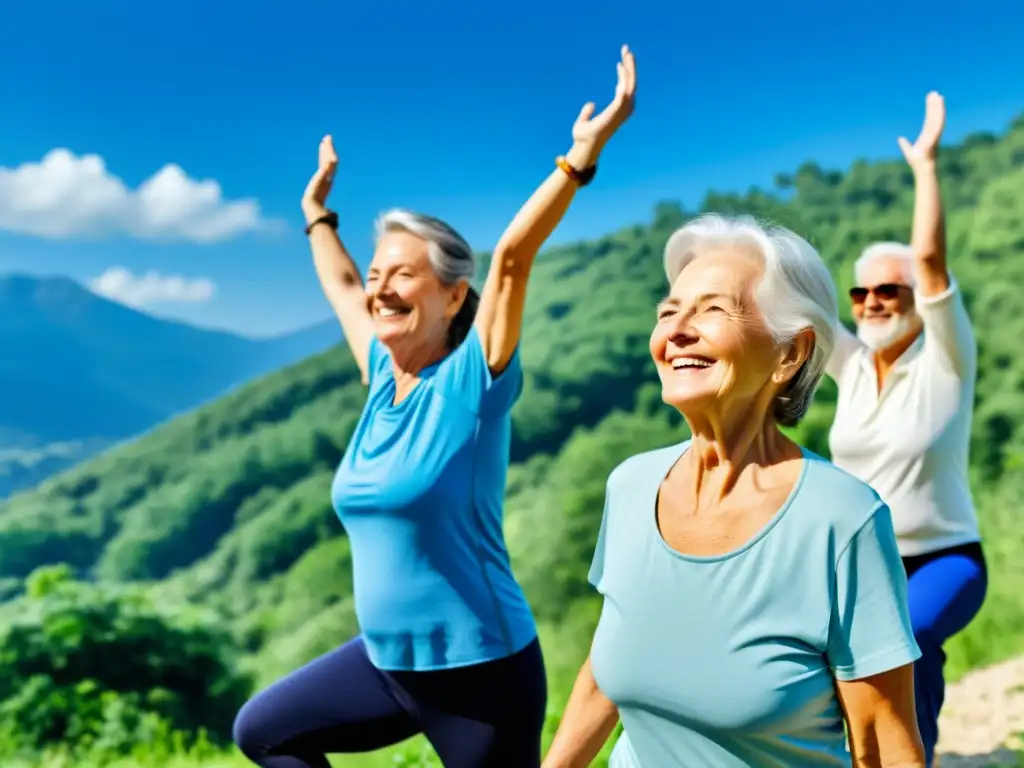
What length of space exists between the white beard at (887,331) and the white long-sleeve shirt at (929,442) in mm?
65

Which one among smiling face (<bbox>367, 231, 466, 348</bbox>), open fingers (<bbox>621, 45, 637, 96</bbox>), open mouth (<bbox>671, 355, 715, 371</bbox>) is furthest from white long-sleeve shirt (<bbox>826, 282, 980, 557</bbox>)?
open mouth (<bbox>671, 355, 715, 371</bbox>)

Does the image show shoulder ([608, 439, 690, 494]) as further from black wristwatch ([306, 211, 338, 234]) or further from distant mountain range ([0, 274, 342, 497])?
distant mountain range ([0, 274, 342, 497])

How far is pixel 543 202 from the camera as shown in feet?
6.02

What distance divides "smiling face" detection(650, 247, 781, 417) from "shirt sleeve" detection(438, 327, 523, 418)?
2.24 ft

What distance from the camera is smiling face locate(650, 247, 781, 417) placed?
1.19 m

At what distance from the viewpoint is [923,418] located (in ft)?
7.76

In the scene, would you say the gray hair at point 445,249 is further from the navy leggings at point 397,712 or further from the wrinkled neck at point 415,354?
the navy leggings at point 397,712

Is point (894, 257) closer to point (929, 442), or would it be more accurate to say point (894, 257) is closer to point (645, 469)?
point (929, 442)

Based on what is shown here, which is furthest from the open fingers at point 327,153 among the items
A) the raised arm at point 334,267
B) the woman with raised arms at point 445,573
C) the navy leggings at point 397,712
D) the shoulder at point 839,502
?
the shoulder at point 839,502

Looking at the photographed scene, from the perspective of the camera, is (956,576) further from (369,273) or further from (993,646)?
(993,646)

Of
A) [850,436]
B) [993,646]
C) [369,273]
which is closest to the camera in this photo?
[369,273]

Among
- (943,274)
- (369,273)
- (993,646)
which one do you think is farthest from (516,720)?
(993,646)

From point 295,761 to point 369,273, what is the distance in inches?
36.9

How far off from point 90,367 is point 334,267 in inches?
193
